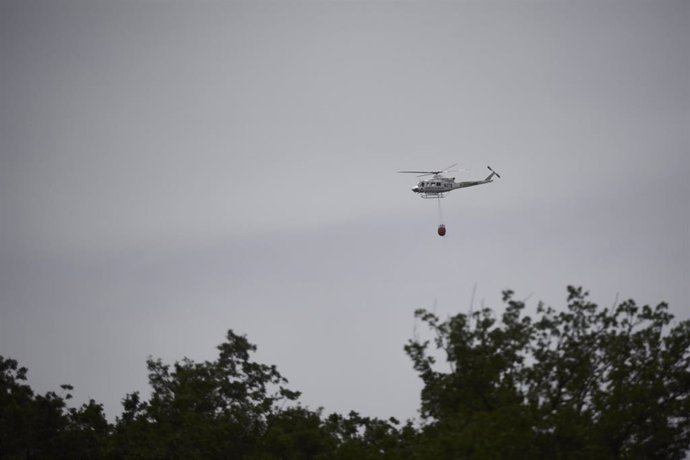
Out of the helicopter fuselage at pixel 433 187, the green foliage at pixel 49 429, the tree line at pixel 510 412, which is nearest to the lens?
the tree line at pixel 510 412

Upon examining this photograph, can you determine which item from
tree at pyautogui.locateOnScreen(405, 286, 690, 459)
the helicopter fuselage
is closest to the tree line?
tree at pyautogui.locateOnScreen(405, 286, 690, 459)

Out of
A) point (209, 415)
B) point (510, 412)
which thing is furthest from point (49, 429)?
point (510, 412)

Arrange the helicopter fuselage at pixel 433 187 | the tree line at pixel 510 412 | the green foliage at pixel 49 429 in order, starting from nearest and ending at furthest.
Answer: the tree line at pixel 510 412 < the green foliage at pixel 49 429 < the helicopter fuselage at pixel 433 187

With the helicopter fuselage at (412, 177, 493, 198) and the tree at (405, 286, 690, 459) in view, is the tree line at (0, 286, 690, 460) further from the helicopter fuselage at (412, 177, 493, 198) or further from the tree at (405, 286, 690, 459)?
the helicopter fuselage at (412, 177, 493, 198)

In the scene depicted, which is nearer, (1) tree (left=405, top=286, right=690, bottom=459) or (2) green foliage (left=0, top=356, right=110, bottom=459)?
(1) tree (left=405, top=286, right=690, bottom=459)

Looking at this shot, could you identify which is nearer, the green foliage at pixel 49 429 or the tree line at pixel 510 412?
the tree line at pixel 510 412

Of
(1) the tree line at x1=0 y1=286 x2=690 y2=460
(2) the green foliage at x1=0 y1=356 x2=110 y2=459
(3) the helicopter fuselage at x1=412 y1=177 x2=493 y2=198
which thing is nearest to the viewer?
(1) the tree line at x1=0 y1=286 x2=690 y2=460

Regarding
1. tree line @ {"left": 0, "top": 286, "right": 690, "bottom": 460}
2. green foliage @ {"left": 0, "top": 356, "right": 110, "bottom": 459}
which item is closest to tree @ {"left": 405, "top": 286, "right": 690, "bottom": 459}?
tree line @ {"left": 0, "top": 286, "right": 690, "bottom": 460}

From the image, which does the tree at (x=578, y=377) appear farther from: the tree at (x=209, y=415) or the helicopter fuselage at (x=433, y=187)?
the helicopter fuselage at (x=433, y=187)

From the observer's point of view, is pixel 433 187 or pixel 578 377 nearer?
pixel 578 377

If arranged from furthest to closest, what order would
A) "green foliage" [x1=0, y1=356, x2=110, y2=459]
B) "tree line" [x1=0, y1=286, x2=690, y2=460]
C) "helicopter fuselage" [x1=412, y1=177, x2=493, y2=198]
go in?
"helicopter fuselage" [x1=412, y1=177, x2=493, y2=198], "green foliage" [x1=0, y1=356, x2=110, y2=459], "tree line" [x1=0, y1=286, x2=690, y2=460]

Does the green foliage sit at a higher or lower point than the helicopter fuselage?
lower

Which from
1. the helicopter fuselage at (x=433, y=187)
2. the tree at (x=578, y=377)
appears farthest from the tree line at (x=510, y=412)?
the helicopter fuselage at (x=433, y=187)

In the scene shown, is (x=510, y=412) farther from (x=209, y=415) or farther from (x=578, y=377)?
(x=209, y=415)
